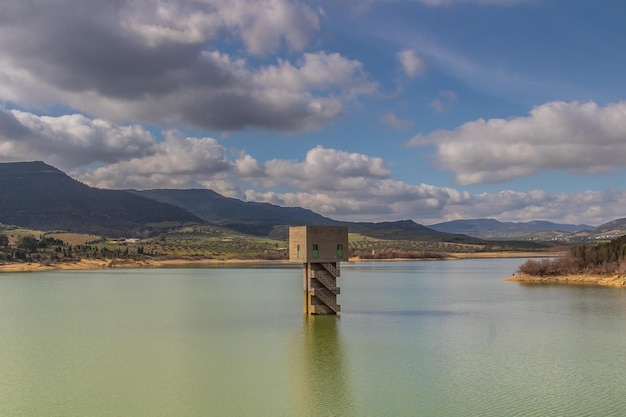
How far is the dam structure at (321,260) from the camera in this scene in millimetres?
57219

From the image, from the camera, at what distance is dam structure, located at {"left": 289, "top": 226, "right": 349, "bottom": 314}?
57219mm

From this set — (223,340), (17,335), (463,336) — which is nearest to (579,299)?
(463,336)

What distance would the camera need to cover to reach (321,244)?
57719 mm

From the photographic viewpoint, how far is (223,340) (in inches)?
1850

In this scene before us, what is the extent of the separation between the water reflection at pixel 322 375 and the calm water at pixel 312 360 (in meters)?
0.09

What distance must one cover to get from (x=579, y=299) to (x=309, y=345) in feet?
162

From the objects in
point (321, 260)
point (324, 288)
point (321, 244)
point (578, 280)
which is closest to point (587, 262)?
point (578, 280)

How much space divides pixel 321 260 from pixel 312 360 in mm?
18044

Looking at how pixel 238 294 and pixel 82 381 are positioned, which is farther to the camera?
pixel 238 294

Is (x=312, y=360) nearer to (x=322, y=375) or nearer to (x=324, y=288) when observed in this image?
(x=322, y=375)

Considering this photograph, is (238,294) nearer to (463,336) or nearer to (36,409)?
(463,336)

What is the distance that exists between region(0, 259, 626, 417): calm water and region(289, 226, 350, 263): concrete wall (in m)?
5.74

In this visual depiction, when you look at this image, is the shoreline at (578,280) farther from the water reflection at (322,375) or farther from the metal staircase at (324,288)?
the water reflection at (322,375)

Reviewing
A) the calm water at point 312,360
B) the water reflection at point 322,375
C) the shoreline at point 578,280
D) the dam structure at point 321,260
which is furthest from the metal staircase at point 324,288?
the shoreline at point 578,280
